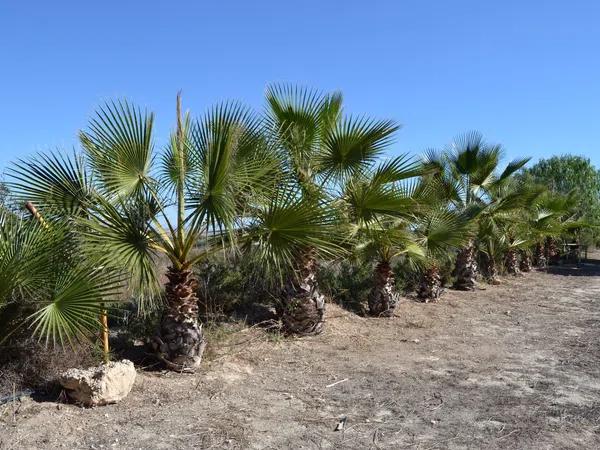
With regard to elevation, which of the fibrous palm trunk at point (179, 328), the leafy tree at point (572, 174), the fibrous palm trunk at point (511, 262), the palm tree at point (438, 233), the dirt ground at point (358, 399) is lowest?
the dirt ground at point (358, 399)

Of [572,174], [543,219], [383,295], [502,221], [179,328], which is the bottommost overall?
[179,328]

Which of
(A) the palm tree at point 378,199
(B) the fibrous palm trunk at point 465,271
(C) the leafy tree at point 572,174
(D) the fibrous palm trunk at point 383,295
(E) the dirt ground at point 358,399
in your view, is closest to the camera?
(E) the dirt ground at point 358,399

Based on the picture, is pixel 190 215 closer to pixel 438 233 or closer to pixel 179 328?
pixel 179 328

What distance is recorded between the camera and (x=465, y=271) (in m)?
17.5

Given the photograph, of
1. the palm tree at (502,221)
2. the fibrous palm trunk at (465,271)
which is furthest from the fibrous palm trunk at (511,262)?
the fibrous palm trunk at (465,271)

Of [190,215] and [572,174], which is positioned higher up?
[572,174]

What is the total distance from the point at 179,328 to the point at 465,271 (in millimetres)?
12508

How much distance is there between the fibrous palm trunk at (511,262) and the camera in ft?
76.3

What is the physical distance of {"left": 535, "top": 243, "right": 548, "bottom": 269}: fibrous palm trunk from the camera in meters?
29.4

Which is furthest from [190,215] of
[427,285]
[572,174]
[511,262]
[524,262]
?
[572,174]

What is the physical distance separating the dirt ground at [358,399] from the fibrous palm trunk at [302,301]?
308 millimetres

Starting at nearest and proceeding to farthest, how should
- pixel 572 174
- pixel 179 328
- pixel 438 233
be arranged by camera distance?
1. pixel 179 328
2. pixel 438 233
3. pixel 572 174

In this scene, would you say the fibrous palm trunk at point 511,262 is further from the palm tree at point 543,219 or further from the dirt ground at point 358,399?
the dirt ground at point 358,399

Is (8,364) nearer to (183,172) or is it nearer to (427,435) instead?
(183,172)
